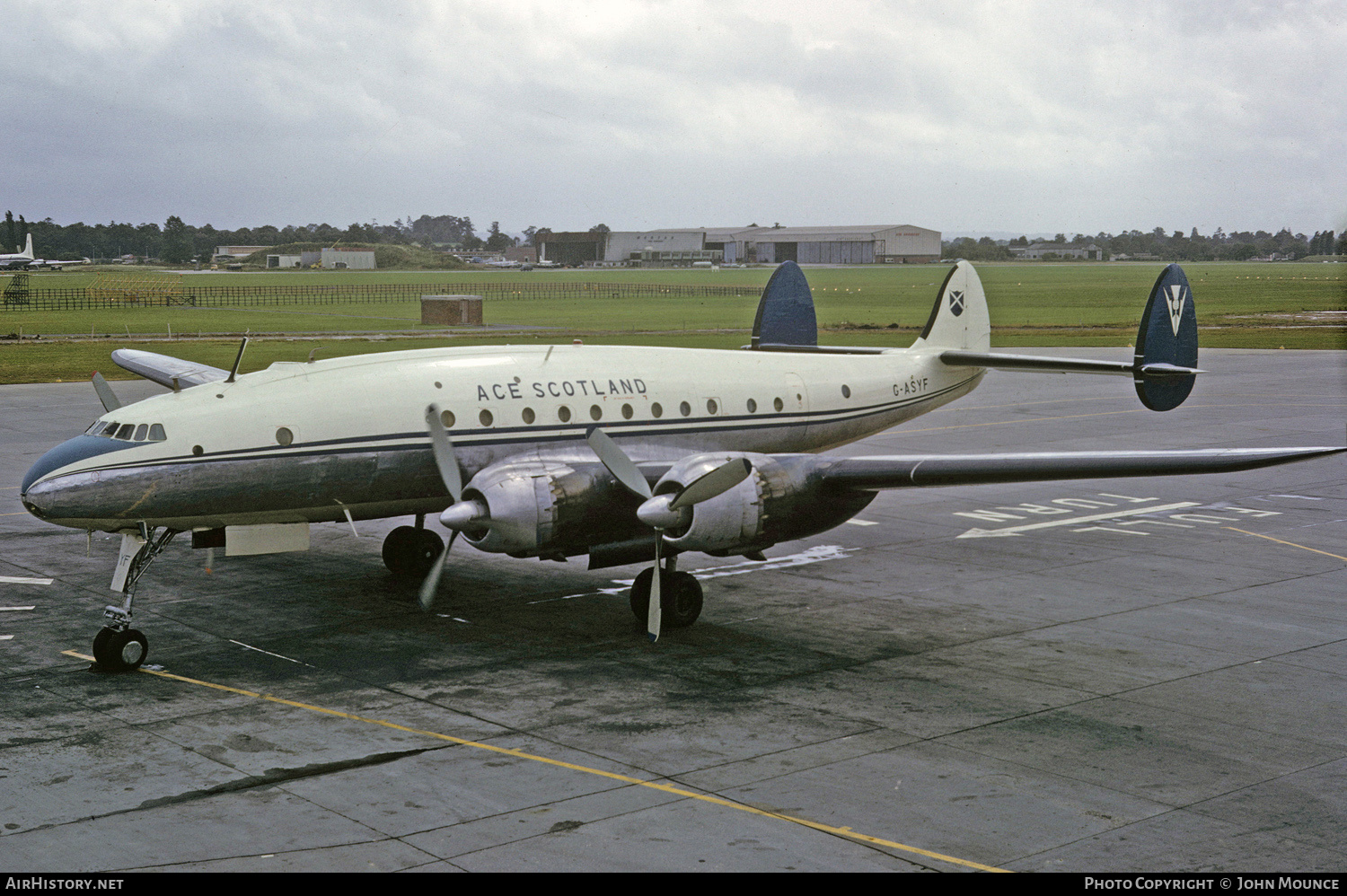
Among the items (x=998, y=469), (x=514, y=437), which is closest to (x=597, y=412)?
(x=514, y=437)

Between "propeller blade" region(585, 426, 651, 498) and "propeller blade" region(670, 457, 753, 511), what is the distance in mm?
658

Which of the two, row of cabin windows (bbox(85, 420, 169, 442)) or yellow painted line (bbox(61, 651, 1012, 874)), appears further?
row of cabin windows (bbox(85, 420, 169, 442))

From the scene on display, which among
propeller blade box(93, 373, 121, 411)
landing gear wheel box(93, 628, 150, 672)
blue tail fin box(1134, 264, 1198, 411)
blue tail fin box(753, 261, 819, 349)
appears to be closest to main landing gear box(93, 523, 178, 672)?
landing gear wheel box(93, 628, 150, 672)

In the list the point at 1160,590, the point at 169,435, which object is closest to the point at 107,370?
the point at 169,435

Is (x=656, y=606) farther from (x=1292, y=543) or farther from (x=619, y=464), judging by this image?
(x=1292, y=543)

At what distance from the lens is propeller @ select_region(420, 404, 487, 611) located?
1653 centimetres

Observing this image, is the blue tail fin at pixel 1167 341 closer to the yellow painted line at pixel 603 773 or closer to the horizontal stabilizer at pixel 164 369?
the yellow painted line at pixel 603 773

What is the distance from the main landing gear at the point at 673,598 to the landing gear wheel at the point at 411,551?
16.2 feet

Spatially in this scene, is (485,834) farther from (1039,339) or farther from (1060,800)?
(1039,339)

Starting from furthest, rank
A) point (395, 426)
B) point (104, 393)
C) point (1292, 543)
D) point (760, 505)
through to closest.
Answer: point (1292, 543) → point (104, 393) → point (395, 426) → point (760, 505)

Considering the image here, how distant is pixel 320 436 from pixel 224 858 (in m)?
8.48

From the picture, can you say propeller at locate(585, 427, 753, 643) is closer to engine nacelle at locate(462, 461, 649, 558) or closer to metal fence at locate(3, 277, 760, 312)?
engine nacelle at locate(462, 461, 649, 558)

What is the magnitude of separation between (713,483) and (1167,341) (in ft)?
34.8

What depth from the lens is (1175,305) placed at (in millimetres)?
22438
